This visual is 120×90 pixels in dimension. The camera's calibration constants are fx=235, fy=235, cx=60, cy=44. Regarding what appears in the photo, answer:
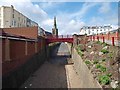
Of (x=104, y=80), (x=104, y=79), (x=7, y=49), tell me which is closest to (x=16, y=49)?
(x=7, y=49)

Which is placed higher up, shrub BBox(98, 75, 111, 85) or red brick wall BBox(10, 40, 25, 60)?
red brick wall BBox(10, 40, 25, 60)

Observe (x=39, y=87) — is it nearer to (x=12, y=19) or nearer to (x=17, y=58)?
(x=17, y=58)

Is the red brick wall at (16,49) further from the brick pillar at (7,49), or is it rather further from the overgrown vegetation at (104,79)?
the overgrown vegetation at (104,79)

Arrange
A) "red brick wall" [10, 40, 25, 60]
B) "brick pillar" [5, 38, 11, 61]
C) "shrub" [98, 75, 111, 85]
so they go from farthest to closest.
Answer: "red brick wall" [10, 40, 25, 60]
"brick pillar" [5, 38, 11, 61]
"shrub" [98, 75, 111, 85]

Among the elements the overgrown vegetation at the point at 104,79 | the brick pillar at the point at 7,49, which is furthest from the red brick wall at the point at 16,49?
the overgrown vegetation at the point at 104,79

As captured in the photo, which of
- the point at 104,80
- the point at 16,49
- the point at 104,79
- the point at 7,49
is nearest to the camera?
the point at 104,80

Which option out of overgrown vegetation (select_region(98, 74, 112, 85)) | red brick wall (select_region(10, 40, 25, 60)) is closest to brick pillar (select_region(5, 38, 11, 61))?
red brick wall (select_region(10, 40, 25, 60))

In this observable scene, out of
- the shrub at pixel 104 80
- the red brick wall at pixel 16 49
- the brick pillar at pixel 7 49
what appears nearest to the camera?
the shrub at pixel 104 80

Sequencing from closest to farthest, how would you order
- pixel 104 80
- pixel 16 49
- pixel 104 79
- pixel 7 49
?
pixel 104 80 < pixel 104 79 < pixel 7 49 < pixel 16 49

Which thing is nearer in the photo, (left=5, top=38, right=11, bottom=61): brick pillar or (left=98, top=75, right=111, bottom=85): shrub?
(left=98, top=75, right=111, bottom=85): shrub

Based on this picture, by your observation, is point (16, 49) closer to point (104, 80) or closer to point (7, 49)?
point (7, 49)

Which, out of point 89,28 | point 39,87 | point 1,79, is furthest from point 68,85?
point 89,28

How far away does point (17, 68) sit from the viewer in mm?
18828

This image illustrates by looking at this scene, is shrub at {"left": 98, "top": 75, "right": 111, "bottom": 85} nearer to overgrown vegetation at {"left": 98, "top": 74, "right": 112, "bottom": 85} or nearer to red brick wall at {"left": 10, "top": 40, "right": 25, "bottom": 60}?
overgrown vegetation at {"left": 98, "top": 74, "right": 112, "bottom": 85}
